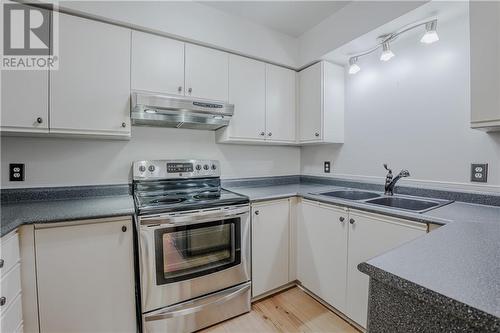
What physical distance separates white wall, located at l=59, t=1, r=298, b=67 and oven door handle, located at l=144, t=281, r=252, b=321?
1.94m

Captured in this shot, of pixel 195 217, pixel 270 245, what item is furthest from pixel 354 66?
pixel 195 217

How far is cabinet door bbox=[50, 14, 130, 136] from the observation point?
1466 mm

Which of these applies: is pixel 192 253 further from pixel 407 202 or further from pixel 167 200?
pixel 407 202

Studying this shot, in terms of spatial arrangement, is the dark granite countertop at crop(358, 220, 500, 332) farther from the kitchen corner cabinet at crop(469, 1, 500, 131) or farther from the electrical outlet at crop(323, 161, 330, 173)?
the electrical outlet at crop(323, 161, 330, 173)

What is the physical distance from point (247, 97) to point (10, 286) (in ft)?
6.38

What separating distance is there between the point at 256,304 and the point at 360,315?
772 mm

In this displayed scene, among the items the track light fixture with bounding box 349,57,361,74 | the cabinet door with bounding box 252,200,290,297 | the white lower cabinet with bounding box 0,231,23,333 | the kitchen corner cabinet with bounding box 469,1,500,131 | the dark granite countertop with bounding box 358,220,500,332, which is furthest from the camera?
the track light fixture with bounding box 349,57,361,74

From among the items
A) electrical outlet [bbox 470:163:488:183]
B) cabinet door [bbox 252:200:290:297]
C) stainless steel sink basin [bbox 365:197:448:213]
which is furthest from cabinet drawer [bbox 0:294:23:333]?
electrical outlet [bbox 470:163:488:183]

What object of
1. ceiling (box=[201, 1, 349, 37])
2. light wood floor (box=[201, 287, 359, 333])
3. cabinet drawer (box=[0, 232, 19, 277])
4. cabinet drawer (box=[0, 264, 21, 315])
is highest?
ceiling (box=[201, 1, 349, 37])

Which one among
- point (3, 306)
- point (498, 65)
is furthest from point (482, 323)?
point (3, 306)

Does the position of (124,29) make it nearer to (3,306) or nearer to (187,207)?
(187,207)

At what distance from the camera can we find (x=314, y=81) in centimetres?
226

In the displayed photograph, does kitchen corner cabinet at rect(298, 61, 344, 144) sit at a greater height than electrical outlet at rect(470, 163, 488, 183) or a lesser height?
greater

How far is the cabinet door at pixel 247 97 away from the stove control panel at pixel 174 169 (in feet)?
1.23
